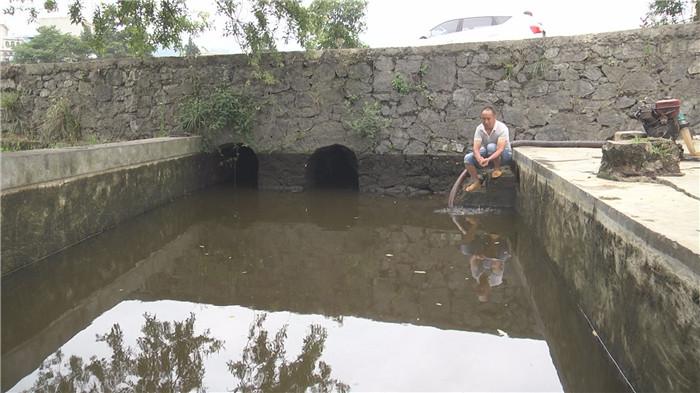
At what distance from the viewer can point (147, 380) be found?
117 inches

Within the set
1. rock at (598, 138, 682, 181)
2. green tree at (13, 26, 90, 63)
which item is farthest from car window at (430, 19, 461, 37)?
green tree at (13, 26, 90, 63)

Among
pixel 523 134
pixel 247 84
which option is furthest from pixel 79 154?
pixel 523 134

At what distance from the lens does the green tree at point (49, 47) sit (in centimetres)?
3433

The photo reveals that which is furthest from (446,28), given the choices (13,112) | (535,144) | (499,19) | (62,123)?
(13,112)

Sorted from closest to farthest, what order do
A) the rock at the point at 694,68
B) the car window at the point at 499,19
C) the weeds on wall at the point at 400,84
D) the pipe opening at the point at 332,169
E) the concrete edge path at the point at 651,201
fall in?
the concrete edge path at the point at 651,201
the rock at the point at 694,68
the weeds on wall at the point at 400,84
the car window at the point at 499,19
the pipe opening at the point at 332,169

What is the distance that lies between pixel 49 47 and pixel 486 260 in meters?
38.0

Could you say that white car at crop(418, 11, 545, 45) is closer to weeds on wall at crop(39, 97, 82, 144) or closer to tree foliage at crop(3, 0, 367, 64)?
tree foliage at crop(3, 0, 367, 64)

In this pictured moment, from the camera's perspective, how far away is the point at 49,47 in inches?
1396

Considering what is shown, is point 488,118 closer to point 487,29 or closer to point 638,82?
point 638,82

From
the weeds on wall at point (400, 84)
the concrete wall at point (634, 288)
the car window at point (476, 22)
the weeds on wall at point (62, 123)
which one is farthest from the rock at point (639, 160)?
the weeds on wall at point (62, 123)

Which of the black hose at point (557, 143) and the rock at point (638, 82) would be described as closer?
the black hose at point (557, 143)

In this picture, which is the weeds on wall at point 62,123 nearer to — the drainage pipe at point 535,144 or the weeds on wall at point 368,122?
the weeds on wall at point 368,122

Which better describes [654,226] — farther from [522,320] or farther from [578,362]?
[522,320]

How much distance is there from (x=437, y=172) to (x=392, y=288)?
4.91 meters
